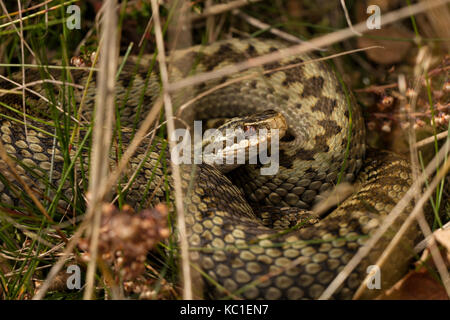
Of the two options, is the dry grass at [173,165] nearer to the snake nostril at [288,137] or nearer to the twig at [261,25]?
the snake nostril at [288,137]

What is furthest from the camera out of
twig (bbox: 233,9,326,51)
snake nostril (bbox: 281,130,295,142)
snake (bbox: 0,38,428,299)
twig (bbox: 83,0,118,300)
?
twig (bbox: 233,9,326,51)

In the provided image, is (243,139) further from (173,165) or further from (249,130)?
(173,165)

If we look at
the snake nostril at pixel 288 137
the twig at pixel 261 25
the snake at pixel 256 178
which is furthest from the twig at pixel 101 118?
the twig at pixel 261 25

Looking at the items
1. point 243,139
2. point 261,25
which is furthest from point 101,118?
point 261,25

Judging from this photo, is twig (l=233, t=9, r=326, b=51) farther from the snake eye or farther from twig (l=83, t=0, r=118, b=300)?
twig (l=83, t=0, r=118, b=300)

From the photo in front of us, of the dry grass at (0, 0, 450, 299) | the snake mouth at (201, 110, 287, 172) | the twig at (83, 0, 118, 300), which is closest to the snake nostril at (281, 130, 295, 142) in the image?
the snake mouth at (201, 110, 287, 172)
